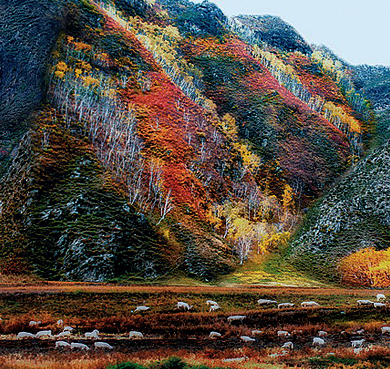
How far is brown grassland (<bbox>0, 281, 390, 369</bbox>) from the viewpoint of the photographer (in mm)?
15523

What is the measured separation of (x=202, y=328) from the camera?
967 inches

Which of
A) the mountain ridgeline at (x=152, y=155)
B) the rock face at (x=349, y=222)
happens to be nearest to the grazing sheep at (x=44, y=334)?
the mountain ridgeline at (x=152, y=155)

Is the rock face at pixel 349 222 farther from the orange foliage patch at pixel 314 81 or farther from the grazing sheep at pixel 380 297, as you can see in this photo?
the orange foliage patch at pixel 314 81

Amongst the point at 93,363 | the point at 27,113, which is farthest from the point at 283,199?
the point at 93,363

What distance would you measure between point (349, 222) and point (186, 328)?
221ft

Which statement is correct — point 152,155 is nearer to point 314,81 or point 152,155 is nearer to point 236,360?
point 236,360

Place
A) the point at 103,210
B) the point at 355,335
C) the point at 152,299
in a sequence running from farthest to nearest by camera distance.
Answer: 1. the point at 103,210
2. the point at 152,299
3. the point at 355,335

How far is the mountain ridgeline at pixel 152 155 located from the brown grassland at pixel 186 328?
17096mm

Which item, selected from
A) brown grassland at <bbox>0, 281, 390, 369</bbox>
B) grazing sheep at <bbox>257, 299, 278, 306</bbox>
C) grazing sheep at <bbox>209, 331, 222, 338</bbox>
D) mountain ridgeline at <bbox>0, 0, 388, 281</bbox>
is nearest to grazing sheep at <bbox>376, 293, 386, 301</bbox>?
brown grassland at <bbox>0, 281, 390, 369</bbox>

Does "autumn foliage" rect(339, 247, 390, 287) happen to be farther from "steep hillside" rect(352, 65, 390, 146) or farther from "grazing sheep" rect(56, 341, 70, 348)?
"steep hillside" rect(352, 65, 390, 146)

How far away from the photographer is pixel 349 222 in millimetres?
77938

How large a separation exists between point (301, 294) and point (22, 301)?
108 ft

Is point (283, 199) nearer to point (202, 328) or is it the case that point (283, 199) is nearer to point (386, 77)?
point (202, 328)

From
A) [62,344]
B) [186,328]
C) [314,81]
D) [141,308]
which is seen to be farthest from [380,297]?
[314,81]
